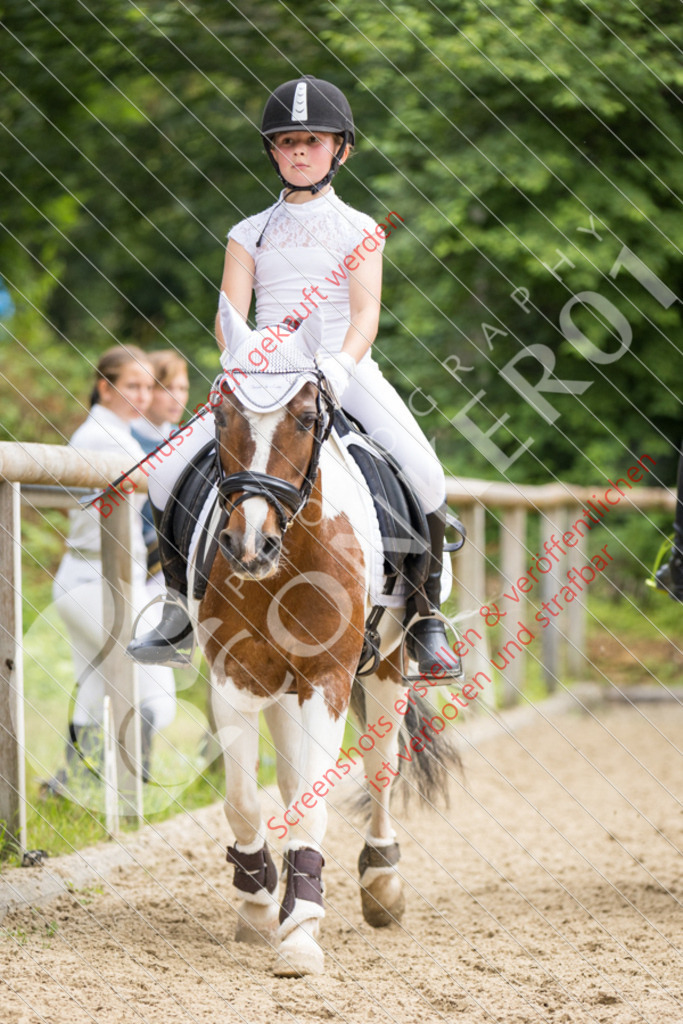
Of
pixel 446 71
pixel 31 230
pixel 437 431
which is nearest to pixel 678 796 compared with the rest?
pixel 437 431

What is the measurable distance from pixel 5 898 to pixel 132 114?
1135 cm

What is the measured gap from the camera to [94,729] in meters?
4.88

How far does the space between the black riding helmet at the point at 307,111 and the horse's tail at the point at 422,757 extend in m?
2.09

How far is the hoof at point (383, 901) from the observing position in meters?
4.15

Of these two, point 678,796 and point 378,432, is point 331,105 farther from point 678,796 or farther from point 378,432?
point 678,796

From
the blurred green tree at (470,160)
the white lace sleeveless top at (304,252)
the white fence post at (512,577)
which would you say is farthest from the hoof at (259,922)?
the blurred green tree at (470,160)

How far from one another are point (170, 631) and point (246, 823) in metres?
0.73

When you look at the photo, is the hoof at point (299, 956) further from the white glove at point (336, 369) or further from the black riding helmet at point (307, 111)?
the black riding helmet at point (307, 111)

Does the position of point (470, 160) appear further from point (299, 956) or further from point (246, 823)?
point (299, 956)

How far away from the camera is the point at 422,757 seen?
4.70 m

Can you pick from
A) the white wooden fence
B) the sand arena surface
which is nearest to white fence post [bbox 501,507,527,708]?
the white wooden fence

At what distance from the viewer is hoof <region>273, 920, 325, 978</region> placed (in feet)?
10.5

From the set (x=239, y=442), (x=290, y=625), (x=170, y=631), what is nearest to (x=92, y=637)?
(x=170, y=631)

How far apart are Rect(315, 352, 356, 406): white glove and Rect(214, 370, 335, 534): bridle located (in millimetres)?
25
